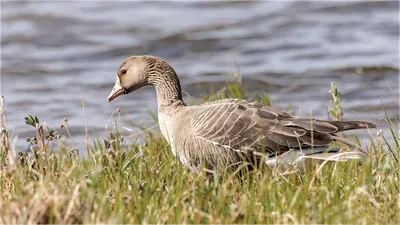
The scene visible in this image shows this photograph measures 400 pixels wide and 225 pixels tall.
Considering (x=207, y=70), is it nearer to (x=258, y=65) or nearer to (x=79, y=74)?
(x=258, y=65)

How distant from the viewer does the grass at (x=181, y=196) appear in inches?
204

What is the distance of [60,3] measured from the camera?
67.4 feet

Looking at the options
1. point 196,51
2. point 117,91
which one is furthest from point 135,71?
point 196,51

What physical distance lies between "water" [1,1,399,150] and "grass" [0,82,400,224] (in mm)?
4528

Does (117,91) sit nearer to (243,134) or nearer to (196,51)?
(243,134)

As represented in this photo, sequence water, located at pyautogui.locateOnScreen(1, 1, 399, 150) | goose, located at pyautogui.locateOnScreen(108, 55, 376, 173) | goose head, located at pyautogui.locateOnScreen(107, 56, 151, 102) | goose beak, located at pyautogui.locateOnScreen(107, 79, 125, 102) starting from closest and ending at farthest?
1. goose, located at pyautogui.locateOnScreen(108, 55, 376, 173)
2. goose head, located at pyautogui.locateOnScreen(107, 56, 151, 102)
3. goose beak, located at pyautogui.locateOnScreen(107, 79, 125, 102)
4. water, located at pyautogui.locateOnScreen(1, 1, 399, 150)

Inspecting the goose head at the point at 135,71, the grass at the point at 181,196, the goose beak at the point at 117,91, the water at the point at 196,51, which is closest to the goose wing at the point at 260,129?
the grass at the point at 181,196

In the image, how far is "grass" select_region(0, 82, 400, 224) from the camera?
5.19 metres

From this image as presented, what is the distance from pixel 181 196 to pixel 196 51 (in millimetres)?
11001

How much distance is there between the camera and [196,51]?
54.1ft

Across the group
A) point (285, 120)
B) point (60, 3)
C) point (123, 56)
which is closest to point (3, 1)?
point (60, 3)

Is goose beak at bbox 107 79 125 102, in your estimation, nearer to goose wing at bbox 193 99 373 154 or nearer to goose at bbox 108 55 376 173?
goose at bbox 108 55 376 173

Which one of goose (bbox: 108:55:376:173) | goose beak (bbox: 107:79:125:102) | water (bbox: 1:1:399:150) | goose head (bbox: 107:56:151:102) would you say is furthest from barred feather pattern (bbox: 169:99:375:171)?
water (bbox: 1:1:399:150)

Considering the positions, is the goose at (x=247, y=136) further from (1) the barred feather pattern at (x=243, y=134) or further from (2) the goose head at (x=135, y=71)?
(2) the goose head at (x=135, y=71)
